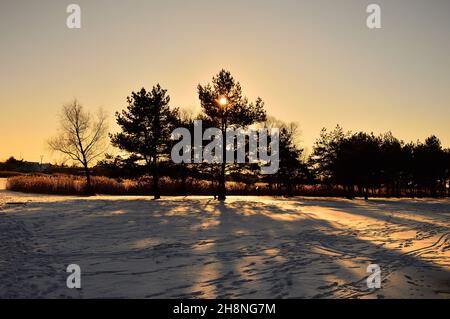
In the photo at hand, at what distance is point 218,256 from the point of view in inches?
450

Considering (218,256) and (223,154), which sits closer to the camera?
(218,256)

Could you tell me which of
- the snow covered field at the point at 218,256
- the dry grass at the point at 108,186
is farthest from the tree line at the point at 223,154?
the snow covered field at the point at 218,256

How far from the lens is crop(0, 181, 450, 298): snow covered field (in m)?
8.21

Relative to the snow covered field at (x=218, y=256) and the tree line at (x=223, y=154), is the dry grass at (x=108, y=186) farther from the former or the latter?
the snow covered field at (x=218, y=256)

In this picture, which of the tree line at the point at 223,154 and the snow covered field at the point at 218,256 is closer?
the snow covered field at the point at 218,256

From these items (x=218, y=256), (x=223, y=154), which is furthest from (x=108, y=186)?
(x=218, y=256)

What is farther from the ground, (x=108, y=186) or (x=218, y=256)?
(x=108, y=186)

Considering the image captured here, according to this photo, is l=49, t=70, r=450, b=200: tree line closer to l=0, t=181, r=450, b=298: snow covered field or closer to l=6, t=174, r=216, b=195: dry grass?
l=6, t=174, r=216, b=195: dry grass

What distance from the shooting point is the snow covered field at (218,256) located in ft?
26.9

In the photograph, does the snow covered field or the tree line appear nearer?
the snow covered field

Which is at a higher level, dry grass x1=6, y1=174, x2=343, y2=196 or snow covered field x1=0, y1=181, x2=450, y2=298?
dry grass x1=6, y1=174, x2=343, y2=196

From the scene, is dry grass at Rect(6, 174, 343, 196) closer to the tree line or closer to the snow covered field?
the tree line

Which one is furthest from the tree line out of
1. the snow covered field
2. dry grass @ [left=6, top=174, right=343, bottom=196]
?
the snow covered field

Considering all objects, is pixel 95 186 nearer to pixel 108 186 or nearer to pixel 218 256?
pixel 108 186
